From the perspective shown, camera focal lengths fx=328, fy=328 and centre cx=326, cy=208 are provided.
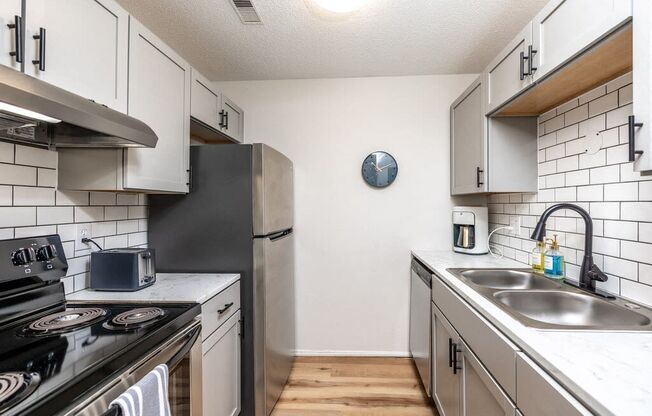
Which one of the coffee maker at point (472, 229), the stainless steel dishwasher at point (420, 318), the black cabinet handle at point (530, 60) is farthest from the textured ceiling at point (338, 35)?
the stainless steel dishwasher at point (420, 318)

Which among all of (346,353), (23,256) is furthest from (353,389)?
(23,256)

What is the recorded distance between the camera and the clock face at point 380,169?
8.97 feet

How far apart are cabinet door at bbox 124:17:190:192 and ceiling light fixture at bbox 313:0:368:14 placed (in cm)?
85

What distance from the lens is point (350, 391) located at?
7.46 feet

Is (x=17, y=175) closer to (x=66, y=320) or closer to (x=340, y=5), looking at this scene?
(x=66, y=320)

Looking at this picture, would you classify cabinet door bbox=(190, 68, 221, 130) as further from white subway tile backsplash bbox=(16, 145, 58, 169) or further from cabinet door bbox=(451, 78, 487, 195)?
cabinet door bbox=(451, 78, 487, 195)

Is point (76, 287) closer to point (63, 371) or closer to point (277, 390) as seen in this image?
point (63, 371)

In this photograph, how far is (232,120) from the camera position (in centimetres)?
260

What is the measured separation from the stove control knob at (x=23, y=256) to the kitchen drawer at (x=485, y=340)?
173 centimetres

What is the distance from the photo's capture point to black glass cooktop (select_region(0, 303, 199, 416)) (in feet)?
2.44

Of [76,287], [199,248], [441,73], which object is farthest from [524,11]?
[76,287]

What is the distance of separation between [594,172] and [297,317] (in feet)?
7.42

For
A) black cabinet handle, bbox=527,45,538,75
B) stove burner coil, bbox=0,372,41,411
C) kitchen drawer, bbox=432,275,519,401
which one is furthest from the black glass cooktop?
black cabinet handle, bbox=527,45,538,75

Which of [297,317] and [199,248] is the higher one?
[199,248]
